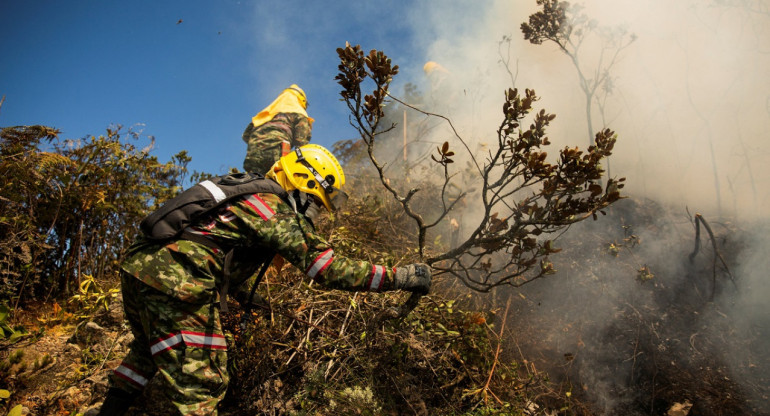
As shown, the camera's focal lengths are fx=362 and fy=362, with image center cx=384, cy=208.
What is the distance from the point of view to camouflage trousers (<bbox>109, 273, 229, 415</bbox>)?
1978mm

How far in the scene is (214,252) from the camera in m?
2.15

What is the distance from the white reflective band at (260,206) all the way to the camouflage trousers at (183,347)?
64 centimetres

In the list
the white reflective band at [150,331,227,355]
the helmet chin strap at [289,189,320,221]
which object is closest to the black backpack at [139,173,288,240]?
the helmet chin strap at [289,189,320,221]

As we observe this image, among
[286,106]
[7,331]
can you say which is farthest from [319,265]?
[286,106]

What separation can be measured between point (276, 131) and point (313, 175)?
2.94 metres

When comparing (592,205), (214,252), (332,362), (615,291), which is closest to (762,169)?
(615,291)

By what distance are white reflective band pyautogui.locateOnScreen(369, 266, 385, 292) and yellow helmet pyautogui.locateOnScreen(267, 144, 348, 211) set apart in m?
0.68

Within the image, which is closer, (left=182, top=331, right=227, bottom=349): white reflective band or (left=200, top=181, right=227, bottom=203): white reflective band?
(left=182, top=331, right=227, bottom=349): white reflective band

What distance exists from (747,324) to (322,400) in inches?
185

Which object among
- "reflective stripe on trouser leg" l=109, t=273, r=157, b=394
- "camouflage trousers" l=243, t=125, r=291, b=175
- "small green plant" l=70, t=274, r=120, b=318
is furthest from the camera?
"camouflage trousers" l=243, t=125, r=291, b=175

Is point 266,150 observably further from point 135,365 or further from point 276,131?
point 135,365

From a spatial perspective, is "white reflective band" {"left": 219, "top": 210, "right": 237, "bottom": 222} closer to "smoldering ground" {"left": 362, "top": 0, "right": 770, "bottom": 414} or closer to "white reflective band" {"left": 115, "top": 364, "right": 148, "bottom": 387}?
"white reflective band" {"left": 115, "top": 364, "right": 148, "bottom": 387}

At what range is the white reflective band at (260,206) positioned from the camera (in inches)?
84.9

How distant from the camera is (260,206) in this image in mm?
2178
